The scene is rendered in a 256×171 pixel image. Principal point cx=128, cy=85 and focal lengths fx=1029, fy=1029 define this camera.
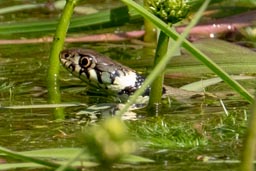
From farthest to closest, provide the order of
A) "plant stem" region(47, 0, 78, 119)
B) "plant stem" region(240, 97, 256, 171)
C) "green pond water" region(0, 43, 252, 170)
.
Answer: "plant stem" region(47, 0, 78, 119) → "green pond water" region(0, 43, 252, 170) → "plant stem" region(240, 97, 256, 171)

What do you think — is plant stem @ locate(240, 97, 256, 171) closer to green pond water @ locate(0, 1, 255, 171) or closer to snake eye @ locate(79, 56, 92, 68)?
green pond water @ locate(0, 1, 255, 171)

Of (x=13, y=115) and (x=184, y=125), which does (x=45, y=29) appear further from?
(x=184, y=125)

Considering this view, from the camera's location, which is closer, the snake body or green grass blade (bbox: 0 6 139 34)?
the snake body

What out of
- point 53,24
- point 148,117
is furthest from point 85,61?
point 148,117

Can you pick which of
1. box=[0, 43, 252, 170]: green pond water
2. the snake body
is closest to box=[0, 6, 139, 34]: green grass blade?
box=[0, 43, 252, 170]: green pond water

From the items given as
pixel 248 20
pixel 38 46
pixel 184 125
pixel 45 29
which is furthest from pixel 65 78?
pixel 184 125

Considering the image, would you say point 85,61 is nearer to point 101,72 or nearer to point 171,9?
point 101,72

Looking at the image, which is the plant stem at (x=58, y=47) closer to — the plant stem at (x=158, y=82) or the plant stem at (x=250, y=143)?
the plant stem at (x=158, y=82)
